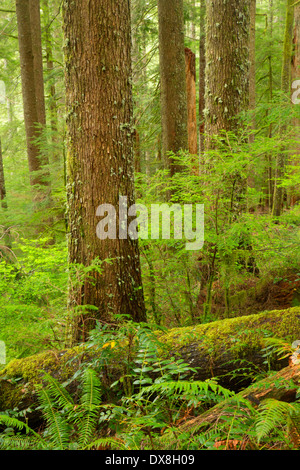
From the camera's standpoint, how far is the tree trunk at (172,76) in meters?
7.20

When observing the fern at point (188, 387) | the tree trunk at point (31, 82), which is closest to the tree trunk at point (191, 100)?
the tree trunk at point (31, 82)

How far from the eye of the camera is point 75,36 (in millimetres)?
3635

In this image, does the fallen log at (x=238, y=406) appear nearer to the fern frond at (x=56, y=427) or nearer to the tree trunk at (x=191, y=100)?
the fern frond at (x=56, y=427)

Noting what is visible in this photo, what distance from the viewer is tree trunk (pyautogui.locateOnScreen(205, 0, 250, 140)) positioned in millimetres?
5375

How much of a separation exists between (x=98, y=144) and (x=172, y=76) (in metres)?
4.50

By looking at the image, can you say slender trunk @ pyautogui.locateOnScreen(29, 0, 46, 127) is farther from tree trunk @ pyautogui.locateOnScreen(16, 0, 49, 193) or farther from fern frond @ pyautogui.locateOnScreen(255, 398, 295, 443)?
fern frond @ pyautogui.locateOnScreen(255, 398, 295, 443)

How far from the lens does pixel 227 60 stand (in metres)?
5.38

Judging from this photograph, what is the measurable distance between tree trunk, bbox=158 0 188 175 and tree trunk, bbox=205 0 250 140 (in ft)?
5.89

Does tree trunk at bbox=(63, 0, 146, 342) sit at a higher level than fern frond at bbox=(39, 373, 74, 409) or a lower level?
higher

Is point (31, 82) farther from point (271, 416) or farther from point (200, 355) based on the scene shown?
point (271, 416)

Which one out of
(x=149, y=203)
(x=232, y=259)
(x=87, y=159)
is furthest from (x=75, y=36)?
(x=232, y=259)

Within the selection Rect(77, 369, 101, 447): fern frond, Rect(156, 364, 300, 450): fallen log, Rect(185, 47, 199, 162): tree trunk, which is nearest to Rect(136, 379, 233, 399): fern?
Rect(156, 364, 300, 450): fallen log
